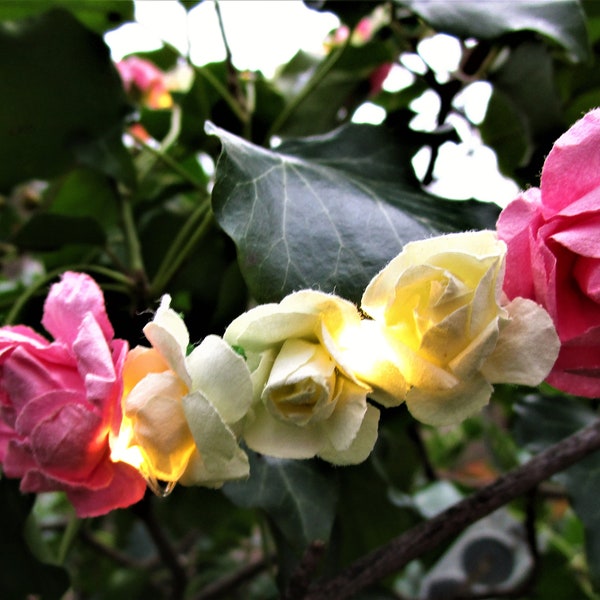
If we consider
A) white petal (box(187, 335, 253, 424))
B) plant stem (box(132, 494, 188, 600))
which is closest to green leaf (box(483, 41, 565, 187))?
white petal (box(187, 335, 253, 424))

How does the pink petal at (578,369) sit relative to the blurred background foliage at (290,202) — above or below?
above

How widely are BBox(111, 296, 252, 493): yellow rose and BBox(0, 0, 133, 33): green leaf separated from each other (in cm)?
42

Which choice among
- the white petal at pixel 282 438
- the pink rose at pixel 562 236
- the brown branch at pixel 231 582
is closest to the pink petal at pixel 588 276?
the pink rose at pixel 562 236

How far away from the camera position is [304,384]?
24 centimetres

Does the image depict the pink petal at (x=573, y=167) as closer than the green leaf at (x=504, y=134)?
Yes

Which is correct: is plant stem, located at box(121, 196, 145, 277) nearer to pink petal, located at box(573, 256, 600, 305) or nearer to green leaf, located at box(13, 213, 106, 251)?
green leaf, located at box(13, 213, 106, 251)

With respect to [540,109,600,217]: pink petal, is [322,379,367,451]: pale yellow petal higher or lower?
lower

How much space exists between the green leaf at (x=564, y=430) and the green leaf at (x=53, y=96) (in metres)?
0.40

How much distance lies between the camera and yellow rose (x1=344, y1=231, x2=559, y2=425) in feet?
0.80

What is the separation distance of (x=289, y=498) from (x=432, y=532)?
100 millimetres

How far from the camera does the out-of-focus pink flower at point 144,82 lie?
0.84 meters

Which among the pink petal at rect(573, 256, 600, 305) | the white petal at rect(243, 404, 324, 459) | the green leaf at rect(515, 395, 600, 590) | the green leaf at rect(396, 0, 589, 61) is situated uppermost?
the green leaf at rect(396, 0, 589, 61)

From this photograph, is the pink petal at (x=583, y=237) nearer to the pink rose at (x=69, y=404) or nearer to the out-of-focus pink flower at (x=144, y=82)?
the pink rose at (x=69, y=404)

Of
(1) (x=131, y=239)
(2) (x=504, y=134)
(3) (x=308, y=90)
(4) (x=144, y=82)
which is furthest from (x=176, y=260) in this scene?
(4) (x=144, y=82)
